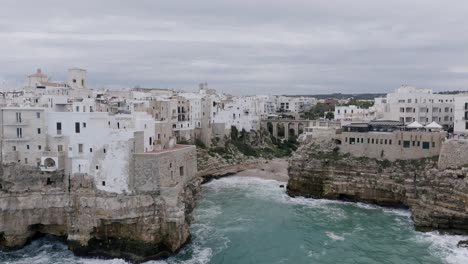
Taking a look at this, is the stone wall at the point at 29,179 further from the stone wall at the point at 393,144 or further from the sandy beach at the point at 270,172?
the sandy beach at the point at 270,172

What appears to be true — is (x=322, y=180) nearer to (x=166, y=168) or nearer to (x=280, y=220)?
(x=280, y=220)

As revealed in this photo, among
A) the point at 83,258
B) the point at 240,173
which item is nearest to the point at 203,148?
the point at 240,173

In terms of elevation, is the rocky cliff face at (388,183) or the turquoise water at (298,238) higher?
the rocky cliff face at (388,183)

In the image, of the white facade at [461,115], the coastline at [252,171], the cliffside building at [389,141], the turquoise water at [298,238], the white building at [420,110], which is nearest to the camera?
the turquoise water at [298,238]

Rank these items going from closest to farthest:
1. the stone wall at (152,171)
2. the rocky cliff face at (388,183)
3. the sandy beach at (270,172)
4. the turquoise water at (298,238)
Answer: the turquoise water at (298,238) < the stone wall at (152,171) < the rocky cliff face at (388,183) < the sandy beach at (270,172)

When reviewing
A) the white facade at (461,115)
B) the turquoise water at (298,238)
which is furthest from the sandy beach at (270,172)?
the white facade at (461,115)
